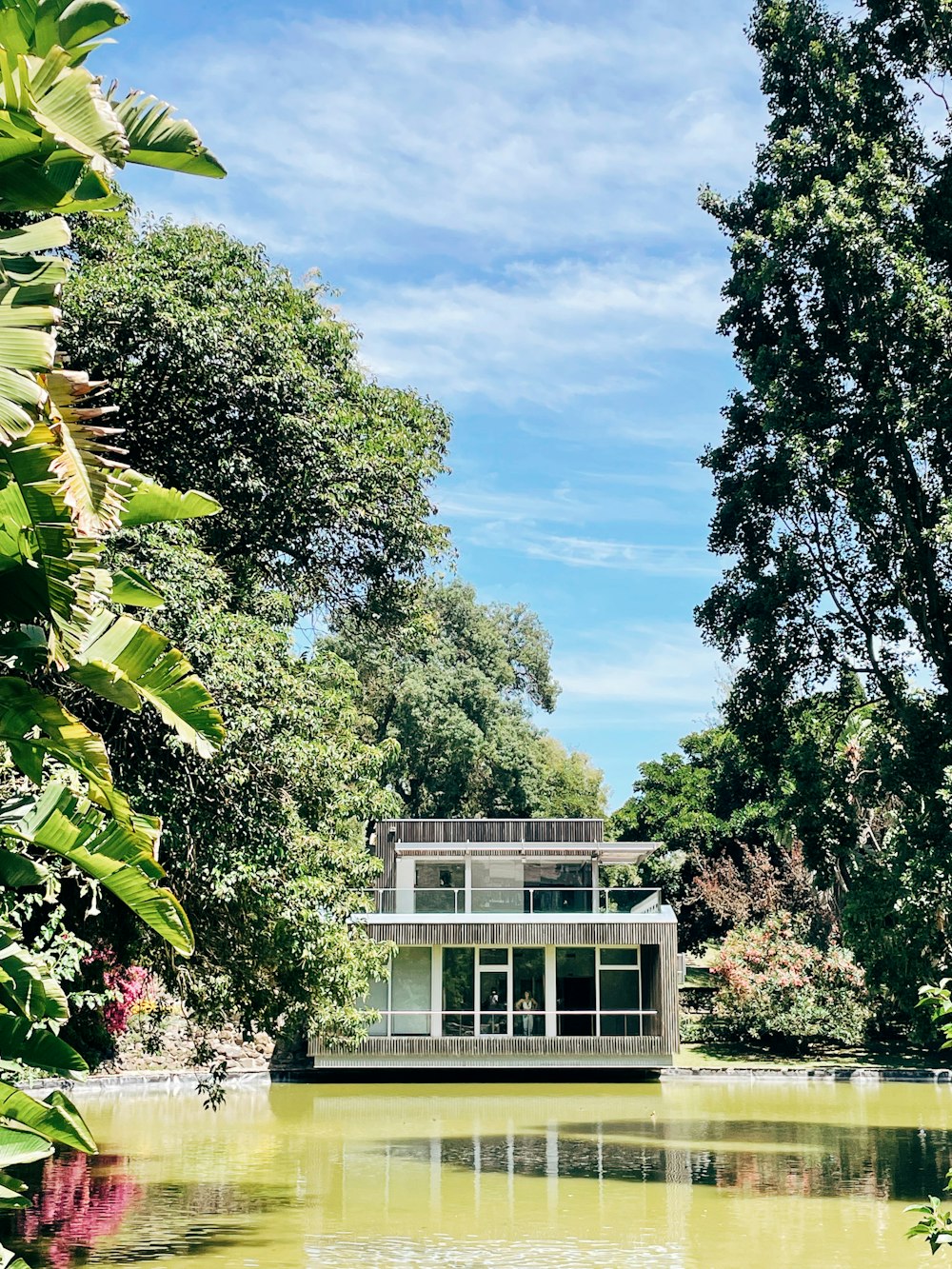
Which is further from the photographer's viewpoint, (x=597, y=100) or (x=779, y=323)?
(x=779, y=323)

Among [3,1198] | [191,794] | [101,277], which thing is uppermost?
→ [101,277]

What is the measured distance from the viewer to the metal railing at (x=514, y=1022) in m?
25.8

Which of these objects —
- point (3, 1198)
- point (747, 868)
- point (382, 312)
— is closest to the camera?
point (3, 1198)

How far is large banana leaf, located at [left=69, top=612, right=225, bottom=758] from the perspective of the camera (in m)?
5.25

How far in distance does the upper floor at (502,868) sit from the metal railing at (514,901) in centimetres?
2

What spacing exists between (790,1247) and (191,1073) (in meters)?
16.1

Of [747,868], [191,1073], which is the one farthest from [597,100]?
[747,868]

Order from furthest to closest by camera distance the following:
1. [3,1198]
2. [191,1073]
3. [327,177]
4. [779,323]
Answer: [191,1073]
[779,323]
[327,177]
[3,1198]

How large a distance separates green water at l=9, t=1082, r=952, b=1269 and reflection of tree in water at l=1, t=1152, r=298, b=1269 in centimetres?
4

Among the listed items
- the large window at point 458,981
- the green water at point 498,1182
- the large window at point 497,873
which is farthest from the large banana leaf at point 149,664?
the large window at point 497,873

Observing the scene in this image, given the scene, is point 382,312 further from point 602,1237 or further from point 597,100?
point 602,1237

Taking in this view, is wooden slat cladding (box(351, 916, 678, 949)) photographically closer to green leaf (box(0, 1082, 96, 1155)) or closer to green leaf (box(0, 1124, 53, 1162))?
green leaf (box(0, 1082, 96, 1155))

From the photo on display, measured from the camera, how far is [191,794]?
36.6ft

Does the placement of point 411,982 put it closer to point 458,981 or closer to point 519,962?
point 458,981
